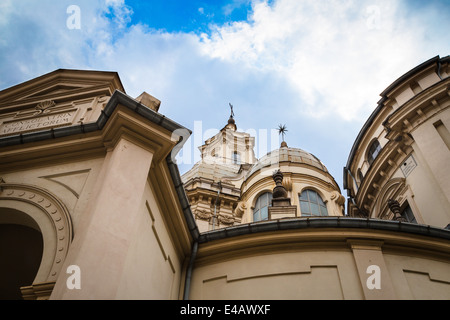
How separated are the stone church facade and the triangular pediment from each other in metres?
0.03

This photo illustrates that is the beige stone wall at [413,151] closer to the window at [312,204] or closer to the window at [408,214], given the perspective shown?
the window at [408,214]

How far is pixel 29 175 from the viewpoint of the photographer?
7.16 meters

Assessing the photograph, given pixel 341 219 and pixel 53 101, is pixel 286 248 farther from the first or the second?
pixel 53 101

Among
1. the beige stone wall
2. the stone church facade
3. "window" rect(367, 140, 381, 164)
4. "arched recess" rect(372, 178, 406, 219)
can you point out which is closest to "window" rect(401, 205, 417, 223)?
the beige stone wall

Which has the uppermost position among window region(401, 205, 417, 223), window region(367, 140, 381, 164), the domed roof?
the domed roof

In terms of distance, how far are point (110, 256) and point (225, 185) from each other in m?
17.9

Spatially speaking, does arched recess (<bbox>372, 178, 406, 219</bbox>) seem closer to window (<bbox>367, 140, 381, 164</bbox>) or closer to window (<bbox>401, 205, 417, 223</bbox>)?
window (<bbox>401, 205, 417, 223</bbox>)

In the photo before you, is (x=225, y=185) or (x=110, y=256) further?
(x=225, y=185)

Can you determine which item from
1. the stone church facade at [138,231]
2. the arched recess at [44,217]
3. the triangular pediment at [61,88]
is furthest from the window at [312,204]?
the arched recess at [44,217]

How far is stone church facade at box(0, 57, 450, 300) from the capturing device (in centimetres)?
568

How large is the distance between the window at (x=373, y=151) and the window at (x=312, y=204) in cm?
321

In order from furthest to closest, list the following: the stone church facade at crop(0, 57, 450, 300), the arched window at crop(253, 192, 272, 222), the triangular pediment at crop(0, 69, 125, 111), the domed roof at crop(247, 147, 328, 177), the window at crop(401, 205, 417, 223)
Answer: the domed roof at crop(247, 147, 328, 177)
the arched window at crop(253, 192, 272, 222)
the window at crop(401, 205, 417, 223)
the triangular pediment at crop(0, 69, 125, 111)
the stone church facade at crop(0, 57, 450, 300)

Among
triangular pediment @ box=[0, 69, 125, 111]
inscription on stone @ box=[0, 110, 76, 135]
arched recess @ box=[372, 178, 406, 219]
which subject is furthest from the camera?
arched recess @ box=[372, 178, 406, 219]
